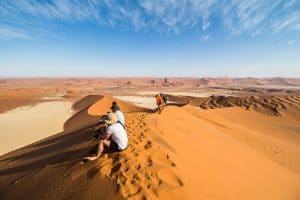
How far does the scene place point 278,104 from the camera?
23219 millimetres

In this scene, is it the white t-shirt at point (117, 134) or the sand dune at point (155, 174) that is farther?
the white t-shirt at point (117, 134)

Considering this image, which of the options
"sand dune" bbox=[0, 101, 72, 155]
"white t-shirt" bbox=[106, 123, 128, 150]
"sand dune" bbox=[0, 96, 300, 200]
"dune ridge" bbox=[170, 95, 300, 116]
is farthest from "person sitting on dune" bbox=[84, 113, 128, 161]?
"dune ridge" bbox=[170, 95, 300, 116]

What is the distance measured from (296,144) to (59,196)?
559 inches

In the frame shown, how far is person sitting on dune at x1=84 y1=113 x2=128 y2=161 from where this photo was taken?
17.8 ft

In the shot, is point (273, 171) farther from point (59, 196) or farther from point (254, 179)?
point (59, 196)

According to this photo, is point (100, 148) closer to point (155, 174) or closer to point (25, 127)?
point (155, 174)

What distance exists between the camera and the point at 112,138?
17.9ft

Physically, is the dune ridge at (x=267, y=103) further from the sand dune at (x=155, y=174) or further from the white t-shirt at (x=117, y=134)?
the white t-shirt at (x=117, y=134)

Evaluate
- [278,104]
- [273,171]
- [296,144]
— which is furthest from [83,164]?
[278,104]

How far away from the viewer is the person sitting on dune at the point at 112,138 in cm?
542

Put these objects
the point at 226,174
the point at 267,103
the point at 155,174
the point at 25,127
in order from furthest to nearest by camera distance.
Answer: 1. the point at 267,103
2. the point at 25,127
3. the point at 226,174
4. the point at 155,174

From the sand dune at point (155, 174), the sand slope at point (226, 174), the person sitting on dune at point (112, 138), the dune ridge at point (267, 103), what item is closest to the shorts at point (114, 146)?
the person sitting on dune at point (112, 138)

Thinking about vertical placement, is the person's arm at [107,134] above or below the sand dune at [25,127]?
above

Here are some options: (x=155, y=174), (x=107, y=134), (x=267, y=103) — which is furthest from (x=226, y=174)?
(x=267, y=103)
